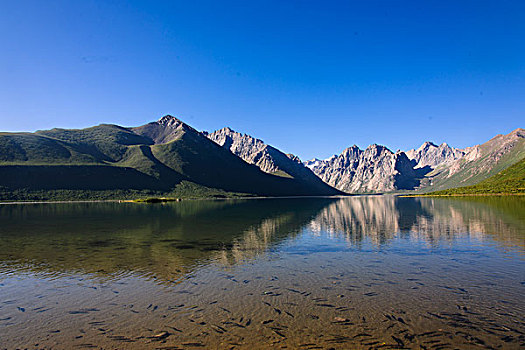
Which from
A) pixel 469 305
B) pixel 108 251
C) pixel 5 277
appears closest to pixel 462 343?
pixel 469 305

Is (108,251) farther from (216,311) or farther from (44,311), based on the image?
(216,311)

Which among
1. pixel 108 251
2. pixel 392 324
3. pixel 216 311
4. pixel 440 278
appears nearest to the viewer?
pixel 392 324

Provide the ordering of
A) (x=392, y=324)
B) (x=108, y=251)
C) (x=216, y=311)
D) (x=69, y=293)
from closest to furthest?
(x=392, y=324) → (x=216, y=311) → (x=69, y=293) → (x=108, y=251)

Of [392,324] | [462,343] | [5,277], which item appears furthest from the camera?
[5,277]

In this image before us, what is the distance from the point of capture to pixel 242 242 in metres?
52.0

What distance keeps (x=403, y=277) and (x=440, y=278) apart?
3.39 metres

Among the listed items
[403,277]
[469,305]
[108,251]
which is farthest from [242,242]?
[469,305]

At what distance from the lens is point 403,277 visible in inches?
1179

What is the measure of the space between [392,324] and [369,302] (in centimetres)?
400

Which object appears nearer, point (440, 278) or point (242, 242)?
point (440, 278)

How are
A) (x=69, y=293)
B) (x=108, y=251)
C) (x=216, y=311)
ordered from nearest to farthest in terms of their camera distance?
(x=216, y=311), (x=69, y=293), (x=108, y=251)

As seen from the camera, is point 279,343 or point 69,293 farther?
point 69,293

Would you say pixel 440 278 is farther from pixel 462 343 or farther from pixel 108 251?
pixel 108 251

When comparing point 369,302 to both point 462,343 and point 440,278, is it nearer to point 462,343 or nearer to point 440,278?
point 462,343
